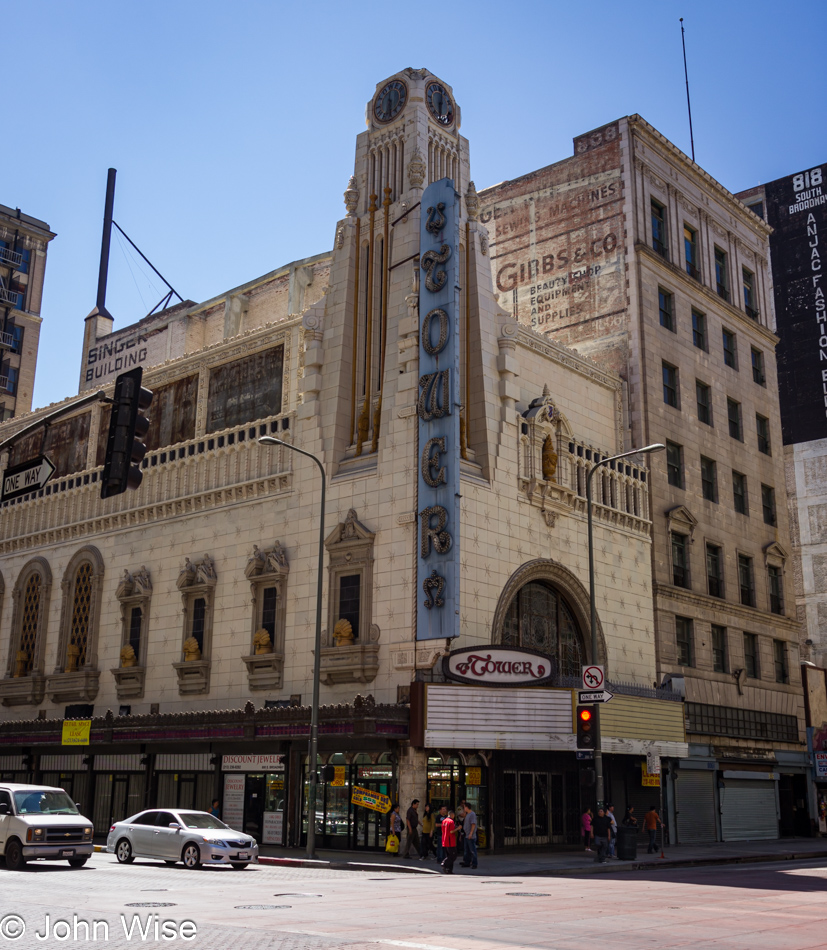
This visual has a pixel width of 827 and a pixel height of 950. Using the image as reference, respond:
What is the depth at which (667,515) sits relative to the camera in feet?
148

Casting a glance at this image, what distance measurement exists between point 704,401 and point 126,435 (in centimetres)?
4048

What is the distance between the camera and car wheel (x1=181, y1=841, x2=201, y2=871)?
2566 centimetres

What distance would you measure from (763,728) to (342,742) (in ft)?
75.6

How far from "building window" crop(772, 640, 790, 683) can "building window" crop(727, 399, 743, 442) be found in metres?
10.5

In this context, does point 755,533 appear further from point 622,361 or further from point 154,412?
point 154,412

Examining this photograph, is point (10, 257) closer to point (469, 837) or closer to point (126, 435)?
point (469, 837)

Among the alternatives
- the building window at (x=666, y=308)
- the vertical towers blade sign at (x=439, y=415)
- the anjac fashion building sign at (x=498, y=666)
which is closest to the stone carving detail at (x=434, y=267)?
the vertical towers blade sign at (x=439, y=415)

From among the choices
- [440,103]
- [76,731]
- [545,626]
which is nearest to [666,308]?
[440,103]

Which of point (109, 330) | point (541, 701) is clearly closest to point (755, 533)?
point (541, 701)

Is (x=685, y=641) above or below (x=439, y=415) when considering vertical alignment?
below

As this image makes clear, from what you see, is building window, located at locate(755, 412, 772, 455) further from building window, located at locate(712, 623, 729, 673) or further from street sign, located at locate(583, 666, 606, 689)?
street sign, located at locate(583, 666, 606, 689)

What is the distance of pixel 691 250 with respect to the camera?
52.2 metres

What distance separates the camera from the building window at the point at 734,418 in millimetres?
52000

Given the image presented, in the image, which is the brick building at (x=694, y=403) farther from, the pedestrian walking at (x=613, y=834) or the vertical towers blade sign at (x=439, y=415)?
the vertical towers blade sign at (x=439, y=415)
